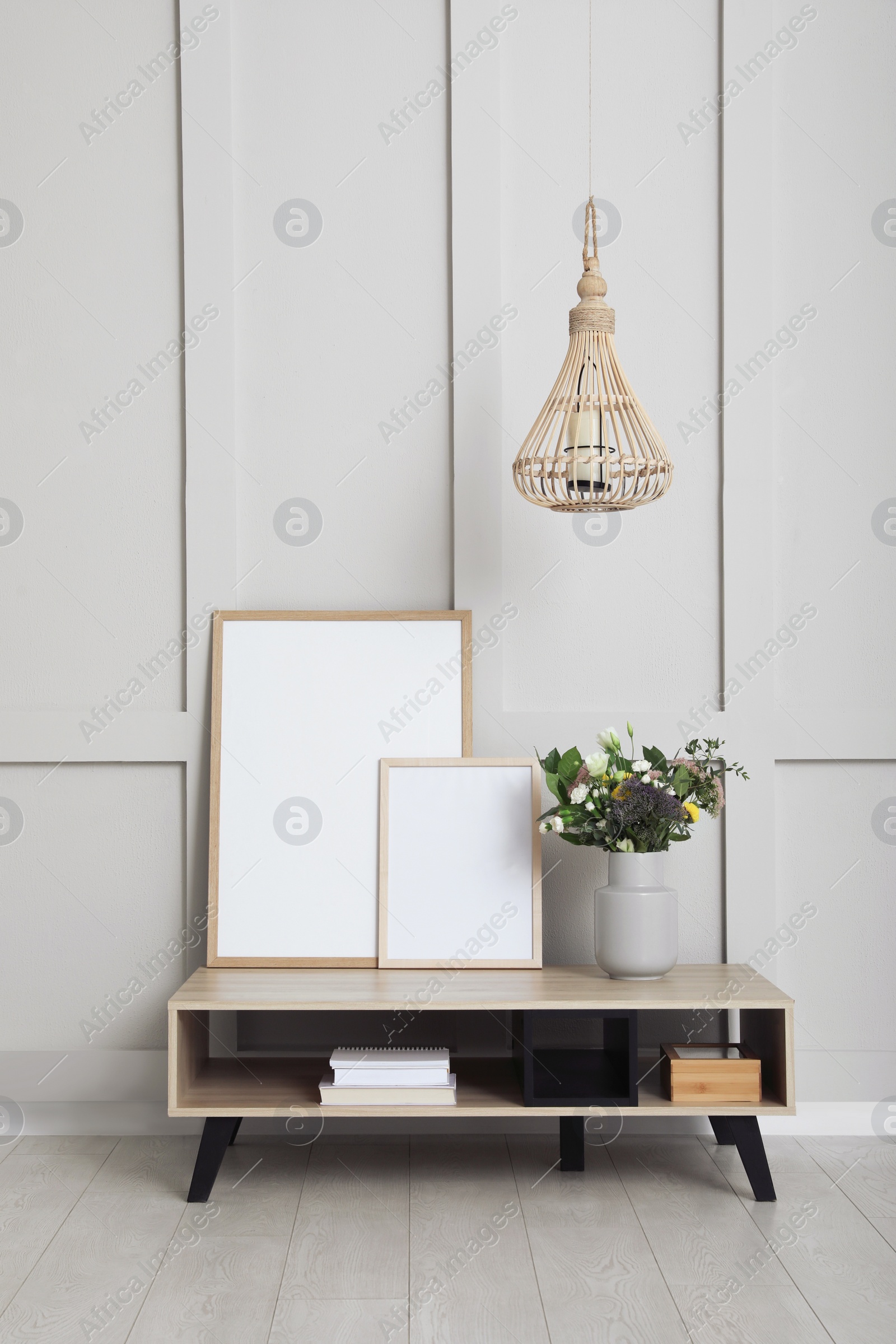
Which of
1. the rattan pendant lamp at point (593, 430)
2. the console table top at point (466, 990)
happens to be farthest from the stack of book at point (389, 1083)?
the rattan pendant lamp at point (593, 430)

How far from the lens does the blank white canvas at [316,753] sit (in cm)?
252

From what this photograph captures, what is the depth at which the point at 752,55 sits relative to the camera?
263 cm

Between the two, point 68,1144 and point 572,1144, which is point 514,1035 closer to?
point 572,1144

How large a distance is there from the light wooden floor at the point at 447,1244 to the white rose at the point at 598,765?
0.95 m

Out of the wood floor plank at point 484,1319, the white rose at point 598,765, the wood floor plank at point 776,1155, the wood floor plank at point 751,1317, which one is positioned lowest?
the wood floor plank at point 776,1155

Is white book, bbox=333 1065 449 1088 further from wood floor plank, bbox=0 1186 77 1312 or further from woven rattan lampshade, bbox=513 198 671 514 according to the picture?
woven rattan lampshade, bbox=513 198 671 514

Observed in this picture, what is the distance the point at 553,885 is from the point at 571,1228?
795mm

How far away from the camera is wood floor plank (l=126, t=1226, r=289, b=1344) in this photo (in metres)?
1.79

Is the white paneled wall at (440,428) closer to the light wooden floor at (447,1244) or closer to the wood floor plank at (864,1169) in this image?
the wood floor plank at (864,1169)

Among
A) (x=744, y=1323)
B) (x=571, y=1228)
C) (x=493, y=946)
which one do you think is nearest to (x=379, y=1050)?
(x=493, y=946)

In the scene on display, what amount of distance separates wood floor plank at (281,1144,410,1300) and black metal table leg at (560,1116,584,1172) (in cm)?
38

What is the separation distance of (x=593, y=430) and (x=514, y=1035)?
1.44 meters

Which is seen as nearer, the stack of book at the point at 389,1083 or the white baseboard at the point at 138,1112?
Answer: the stack of book at the point at 389,1083

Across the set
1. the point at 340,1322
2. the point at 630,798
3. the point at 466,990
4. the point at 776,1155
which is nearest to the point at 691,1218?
the point at 776,1155
